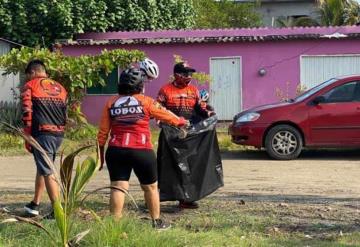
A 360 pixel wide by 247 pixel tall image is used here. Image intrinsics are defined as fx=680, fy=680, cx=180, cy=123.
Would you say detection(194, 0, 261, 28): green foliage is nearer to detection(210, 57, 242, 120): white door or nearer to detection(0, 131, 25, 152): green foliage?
detection(210, 57, 242, 120): white door

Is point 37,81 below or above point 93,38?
below

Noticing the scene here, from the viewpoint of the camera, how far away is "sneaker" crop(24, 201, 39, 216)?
7.33m

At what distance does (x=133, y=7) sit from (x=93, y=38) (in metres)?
1.96

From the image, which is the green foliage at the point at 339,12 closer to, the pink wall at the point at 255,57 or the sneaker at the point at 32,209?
the pink wall at the point at 255,57

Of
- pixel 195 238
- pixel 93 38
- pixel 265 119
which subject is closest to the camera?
pixel 195 238

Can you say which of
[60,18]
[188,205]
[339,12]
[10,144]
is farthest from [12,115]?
[339,12]

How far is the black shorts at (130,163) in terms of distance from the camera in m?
6.36

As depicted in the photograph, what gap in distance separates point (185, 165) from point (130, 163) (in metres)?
1.36

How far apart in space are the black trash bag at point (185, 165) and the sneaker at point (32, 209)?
138 centimetres

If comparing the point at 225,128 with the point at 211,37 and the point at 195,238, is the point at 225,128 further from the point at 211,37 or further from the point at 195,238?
the point at 195,238

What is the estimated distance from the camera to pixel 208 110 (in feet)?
26.5

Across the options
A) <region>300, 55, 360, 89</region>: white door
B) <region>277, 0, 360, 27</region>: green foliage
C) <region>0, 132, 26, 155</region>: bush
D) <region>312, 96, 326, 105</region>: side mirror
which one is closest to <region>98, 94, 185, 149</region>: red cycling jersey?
<region>312, 96, 326, 105</region>: side mirror

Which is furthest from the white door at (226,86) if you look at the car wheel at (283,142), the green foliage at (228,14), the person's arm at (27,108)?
the green foliage at (228,14)

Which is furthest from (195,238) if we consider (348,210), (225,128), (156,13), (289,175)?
(156,13)
